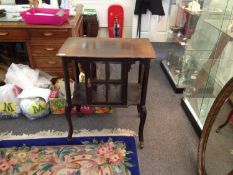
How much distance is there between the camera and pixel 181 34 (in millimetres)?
2590

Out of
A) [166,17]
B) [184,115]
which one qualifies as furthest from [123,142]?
[166,17]

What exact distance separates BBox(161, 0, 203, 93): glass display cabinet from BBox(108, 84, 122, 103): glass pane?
42.5 inches

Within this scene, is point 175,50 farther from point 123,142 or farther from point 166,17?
point 123,142

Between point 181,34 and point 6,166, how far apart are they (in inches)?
90.0

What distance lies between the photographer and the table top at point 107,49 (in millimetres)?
1286

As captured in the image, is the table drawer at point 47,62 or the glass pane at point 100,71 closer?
the glass pane at point 100,71

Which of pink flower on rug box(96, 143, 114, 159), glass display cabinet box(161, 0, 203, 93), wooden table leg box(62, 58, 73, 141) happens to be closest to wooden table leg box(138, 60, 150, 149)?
pink flower on rug box(96, 143, 114, 159)

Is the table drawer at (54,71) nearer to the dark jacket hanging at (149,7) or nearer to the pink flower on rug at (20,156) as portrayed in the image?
the pink flower on rug at (20,156)

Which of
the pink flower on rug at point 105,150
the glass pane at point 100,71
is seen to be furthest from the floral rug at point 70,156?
the glass pane at point 100,71

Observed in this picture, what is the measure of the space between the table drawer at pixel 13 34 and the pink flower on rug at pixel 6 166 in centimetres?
112

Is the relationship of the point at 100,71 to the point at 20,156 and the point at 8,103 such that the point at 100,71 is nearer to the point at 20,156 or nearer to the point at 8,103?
the point at 20,156

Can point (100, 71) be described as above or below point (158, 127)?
above

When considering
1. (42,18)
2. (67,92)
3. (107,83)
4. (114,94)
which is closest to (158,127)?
(114,94)

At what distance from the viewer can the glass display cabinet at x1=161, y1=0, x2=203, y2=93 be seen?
2.27 metres
